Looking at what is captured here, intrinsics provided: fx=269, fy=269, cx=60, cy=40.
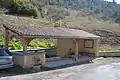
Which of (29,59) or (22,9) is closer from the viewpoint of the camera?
(29,59)

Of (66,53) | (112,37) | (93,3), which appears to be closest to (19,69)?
(66,53)

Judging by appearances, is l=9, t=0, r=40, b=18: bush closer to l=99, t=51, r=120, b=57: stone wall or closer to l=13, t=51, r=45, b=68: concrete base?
l=99, t=51, r=120, b=57: stone wall

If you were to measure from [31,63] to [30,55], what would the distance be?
587 millimetres

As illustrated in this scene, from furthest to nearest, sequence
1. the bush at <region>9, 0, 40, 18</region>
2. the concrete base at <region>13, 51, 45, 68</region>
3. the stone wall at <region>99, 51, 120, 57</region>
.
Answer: the bush at <region>9, 0, 40, 18</region>, the stone wall at <region>99, 51, 120, 57</region>, the concrete base at <region>13, 51, 45, 68</region>

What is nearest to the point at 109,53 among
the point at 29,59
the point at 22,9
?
the point at 29,59

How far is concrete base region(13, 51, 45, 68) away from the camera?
18578 mm

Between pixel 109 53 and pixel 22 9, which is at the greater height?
pixel 22 9

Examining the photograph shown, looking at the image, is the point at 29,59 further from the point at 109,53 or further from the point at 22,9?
the point at 22,9

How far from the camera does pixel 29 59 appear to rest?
62.0 ft

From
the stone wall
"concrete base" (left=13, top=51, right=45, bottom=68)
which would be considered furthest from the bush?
"concrete base" (left=13, top=51, right=45, bottom=68)

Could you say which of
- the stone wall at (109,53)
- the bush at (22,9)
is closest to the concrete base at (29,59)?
the stone wall at (109,53)

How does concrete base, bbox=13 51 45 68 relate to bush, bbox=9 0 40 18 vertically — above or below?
below

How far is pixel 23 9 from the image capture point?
48.3 meters

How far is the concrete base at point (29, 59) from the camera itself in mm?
18578
